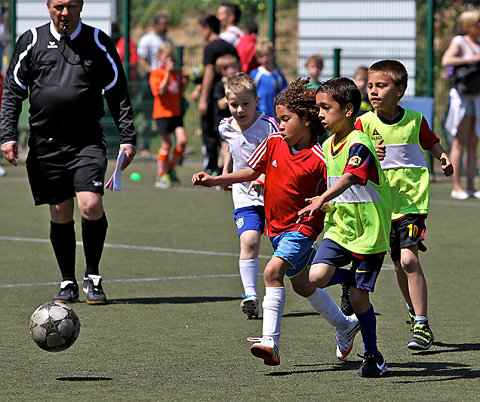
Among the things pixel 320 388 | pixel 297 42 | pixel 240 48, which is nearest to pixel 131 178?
pixel 240 48

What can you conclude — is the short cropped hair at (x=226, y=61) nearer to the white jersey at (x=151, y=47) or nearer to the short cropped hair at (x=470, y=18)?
the short cropped hair at (x=470, y=18)

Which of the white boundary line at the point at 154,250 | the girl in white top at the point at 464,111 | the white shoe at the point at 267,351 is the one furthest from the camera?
the girl in white top at the point at 464,111

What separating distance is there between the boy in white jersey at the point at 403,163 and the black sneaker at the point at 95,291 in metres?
2.21

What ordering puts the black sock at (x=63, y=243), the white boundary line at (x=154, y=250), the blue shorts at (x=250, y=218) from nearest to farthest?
the blue shorts at (x=250, y=218) → the black sock at (x=63, y=243) → the white boundary line at (x=154, y=250)

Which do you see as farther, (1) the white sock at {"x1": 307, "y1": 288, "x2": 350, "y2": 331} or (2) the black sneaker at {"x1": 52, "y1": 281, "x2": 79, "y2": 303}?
(2) the black sneaker at {"x1": 52, "y1": 281, "x2": 79, "y2": 303}

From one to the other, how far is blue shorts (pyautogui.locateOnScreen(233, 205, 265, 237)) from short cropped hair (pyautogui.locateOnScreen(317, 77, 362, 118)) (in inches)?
72.8

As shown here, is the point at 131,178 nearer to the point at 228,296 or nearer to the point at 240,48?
the point at 240,48

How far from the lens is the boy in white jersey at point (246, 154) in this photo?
7.46 metres

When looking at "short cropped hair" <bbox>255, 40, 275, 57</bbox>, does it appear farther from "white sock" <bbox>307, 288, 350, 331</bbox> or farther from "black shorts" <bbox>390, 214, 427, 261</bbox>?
"white sock" <bbox>307, 288, 350, 331</bbox>

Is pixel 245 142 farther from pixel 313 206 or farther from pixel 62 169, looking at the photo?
pixel 313 206

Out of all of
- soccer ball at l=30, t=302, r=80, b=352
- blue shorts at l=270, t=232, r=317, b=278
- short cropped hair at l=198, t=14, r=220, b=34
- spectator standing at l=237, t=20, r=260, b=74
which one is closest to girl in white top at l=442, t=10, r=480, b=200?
spectator standing at l=237, t=20, r=260, b=74

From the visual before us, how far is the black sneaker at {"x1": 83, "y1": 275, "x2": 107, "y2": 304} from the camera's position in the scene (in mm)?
7836

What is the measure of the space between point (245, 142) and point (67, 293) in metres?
1.70

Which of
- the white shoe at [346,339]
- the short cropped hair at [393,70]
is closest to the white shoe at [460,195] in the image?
the short cropped hair at [393,70]
